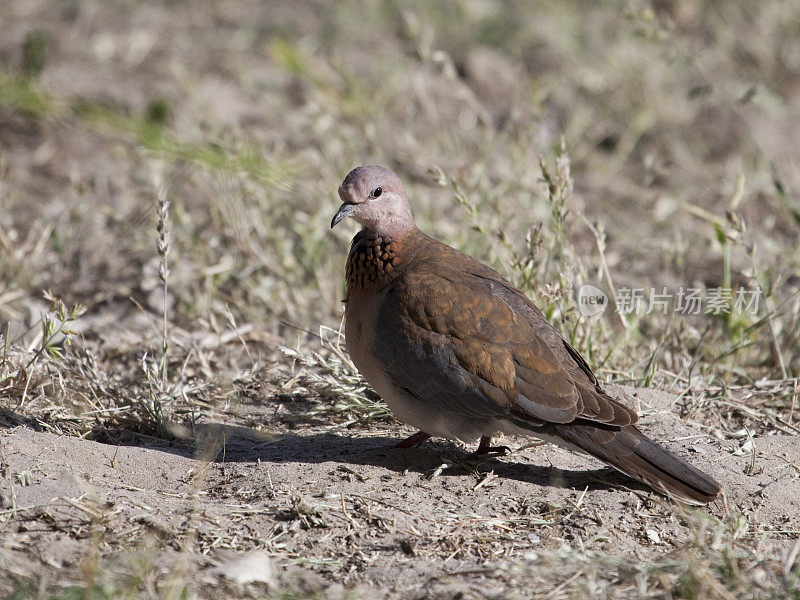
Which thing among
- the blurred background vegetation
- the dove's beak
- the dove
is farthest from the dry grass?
the dove's beak

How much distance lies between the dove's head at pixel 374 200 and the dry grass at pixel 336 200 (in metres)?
0.34

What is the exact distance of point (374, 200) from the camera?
393 cm

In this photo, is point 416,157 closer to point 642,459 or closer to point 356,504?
point 642,459

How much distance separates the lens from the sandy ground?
2.99 meters

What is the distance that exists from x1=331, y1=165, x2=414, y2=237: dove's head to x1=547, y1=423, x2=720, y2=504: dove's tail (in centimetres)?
102

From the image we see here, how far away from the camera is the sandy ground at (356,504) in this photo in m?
2.99

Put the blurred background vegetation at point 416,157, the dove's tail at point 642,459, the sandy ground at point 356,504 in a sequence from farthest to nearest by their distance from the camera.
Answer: the blurred background vegetation at point 416,157 → the dove's tail at point 642,459 → the sandy ground at point 356,504

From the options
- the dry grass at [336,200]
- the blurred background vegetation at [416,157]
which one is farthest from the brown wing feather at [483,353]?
the blurred background vegetation at [416,157]

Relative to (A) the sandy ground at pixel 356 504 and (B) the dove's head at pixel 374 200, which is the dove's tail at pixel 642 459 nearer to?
(A) the sandy ground at pixel 356 504

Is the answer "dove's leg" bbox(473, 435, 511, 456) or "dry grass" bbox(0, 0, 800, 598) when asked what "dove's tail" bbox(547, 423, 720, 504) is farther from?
"dove's leg" bbox(473, 435, 511, 456)

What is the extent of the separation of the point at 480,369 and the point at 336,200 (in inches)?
80.9

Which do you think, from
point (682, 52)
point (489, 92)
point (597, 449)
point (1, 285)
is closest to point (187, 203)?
point (1, 285)

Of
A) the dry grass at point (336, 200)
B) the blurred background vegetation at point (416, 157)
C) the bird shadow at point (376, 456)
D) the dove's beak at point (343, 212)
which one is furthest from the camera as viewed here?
the blurred background vegetation at point (416, 157)

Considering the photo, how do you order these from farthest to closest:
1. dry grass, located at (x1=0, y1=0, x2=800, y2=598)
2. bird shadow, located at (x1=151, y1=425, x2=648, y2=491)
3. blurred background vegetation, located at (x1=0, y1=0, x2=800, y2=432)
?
blurred background vegetation, located at (x1=0, y1=0, x2=800, y2=432) < dry grass, located at (x1=0, y1=0, x2=800, y2=598) < bird shadow, located at (x1=151, y1=425, x2=648, y2=491)
